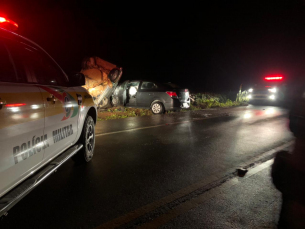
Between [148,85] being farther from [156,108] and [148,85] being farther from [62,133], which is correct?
[62,133]

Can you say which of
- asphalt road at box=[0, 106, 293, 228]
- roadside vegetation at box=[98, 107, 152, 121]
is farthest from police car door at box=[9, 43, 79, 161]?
roadside vegetation at box=[98, 107, 152, 121]

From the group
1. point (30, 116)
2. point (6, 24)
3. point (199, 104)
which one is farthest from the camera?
point (199, 104)

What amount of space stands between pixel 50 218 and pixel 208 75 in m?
27.7

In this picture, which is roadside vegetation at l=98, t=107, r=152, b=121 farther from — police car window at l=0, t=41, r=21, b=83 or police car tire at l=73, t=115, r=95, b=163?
police car window at l=0, t=41, r=21, b=83

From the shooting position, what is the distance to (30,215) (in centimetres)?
265

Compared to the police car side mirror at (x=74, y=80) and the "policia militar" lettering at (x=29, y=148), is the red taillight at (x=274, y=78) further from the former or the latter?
the "policia militar" lettering at (x=29, y=148)

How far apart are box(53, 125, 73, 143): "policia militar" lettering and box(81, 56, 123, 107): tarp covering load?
28.6 feet

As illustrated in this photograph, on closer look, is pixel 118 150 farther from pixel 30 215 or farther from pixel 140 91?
pixel 140 91

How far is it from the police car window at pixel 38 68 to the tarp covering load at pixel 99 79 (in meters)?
8.36

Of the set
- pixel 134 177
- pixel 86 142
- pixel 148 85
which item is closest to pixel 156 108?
pixel 148 85

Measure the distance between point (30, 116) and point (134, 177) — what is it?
2.07 meters

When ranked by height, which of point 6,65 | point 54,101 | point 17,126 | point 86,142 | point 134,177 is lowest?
point 134,177

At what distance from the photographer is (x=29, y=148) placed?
2.26 m

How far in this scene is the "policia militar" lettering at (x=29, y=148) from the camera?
2056 mm
